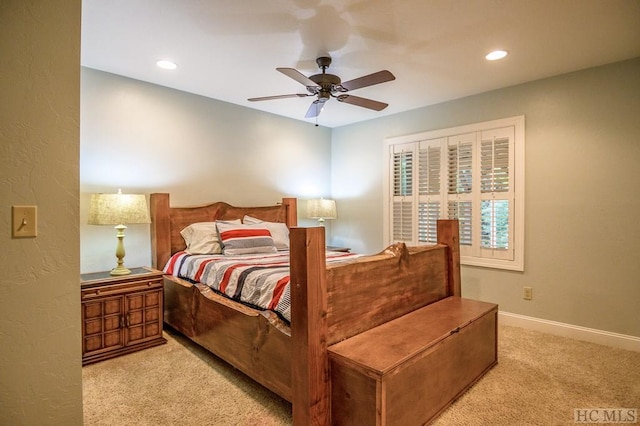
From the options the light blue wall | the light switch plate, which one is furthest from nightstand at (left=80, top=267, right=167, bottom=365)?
the light switch plate

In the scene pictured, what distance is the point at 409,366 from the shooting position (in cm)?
164

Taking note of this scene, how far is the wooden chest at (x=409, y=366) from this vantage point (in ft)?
4.98

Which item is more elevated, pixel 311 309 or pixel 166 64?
pixel 166 64

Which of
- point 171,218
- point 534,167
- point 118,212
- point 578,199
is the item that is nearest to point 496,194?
point 534,167

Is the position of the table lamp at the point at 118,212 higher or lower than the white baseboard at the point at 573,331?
higher

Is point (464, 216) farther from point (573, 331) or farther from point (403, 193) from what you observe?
point (573, 331)

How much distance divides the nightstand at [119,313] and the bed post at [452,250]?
250cm

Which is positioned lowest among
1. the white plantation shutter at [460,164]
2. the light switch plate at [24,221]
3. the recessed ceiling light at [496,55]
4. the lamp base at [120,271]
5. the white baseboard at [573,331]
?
the white baseboard at [573,331]

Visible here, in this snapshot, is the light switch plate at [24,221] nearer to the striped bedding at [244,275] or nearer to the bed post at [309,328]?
the bed post at [309,328]

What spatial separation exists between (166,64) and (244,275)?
2.01 m

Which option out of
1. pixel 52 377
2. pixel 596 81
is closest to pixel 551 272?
pixel 596 81

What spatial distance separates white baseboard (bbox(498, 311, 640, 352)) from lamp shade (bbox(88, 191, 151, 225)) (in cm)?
375

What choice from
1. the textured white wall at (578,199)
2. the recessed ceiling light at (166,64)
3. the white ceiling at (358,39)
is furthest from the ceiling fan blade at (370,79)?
the textured white wall at (578,199)

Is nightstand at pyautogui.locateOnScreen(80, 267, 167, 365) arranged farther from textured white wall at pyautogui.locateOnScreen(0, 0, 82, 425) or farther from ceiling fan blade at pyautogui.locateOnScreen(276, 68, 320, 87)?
ceiling fan blade at pyautogui.locateOnScreen(276, 68, 320, 87)
